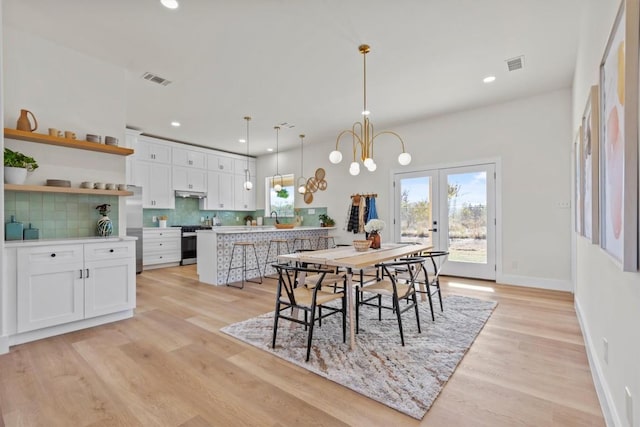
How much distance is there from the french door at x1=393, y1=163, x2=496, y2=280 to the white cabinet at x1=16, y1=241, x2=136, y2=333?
4587mm

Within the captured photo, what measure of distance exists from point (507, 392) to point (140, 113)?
→ 6.02 m

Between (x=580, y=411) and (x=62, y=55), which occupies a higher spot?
(x=62, y=55)

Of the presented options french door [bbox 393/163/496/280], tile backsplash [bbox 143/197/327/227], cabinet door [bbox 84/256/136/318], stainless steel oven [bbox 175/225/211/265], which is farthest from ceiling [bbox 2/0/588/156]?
stainless steel oven [bbox 175/225/211/265]

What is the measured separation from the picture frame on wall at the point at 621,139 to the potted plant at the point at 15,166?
13.8 feet

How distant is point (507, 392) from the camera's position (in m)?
1.89

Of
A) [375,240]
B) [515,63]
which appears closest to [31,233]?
[375,240]

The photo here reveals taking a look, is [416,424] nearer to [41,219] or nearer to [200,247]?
[41,219]

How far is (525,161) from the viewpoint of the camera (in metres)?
4.64

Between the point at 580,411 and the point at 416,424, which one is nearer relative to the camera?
the point at 416,424

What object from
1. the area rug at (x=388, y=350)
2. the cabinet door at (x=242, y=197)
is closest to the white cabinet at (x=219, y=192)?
the cabinet door at (x=242, y=197)

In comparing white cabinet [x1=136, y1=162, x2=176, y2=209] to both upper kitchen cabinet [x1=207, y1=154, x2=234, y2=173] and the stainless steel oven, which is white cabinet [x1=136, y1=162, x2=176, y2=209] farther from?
upper kitchen cabinet [x1=207, y1=154, x2=234, y2=173]

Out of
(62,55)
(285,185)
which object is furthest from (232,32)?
(285,185)

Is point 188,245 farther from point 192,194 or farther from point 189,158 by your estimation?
point 189,158

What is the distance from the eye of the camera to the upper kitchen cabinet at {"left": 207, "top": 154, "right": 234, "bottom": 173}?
25.1 feet
